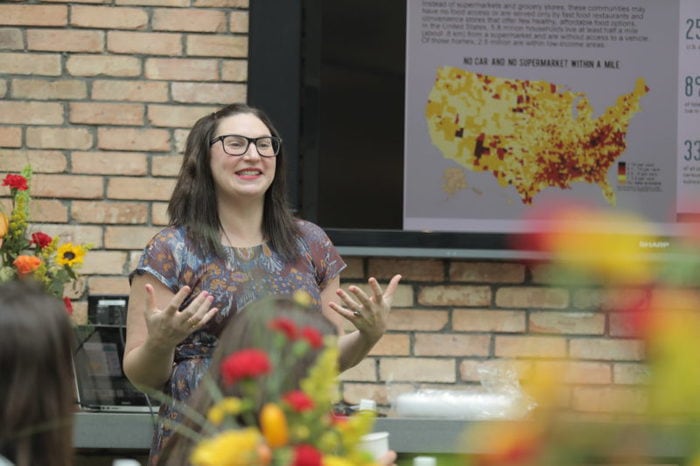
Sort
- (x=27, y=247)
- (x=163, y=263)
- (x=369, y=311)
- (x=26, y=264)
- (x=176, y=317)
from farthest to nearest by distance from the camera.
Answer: (x=27, y=247) → (x=26, y=264) → (x=163, y=263) → (x=369, y=311) → (x=176, y=317)

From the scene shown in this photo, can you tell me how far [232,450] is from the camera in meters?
0.83

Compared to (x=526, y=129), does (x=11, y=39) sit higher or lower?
higher

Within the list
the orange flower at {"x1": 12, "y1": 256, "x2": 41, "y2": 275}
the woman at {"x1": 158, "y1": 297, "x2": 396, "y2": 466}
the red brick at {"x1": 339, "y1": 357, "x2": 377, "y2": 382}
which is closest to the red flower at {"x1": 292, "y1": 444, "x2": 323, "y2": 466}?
the woman at {"x1": 158, "y1": 297, "x2": 396, "y2": 466}

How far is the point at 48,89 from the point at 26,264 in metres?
0.89

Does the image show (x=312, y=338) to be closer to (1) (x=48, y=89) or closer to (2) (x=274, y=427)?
(2) (x=274, y=427)

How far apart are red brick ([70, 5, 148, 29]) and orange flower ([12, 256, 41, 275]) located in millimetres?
1003

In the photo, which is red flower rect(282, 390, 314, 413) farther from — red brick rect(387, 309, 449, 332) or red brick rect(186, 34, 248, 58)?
red brick rect(186, 34, 248, 58)

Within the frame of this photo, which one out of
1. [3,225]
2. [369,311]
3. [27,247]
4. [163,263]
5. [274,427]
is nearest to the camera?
[274,427]

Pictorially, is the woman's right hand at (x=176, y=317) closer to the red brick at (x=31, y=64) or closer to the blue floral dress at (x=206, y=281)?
the blue floral dress at (x=206, y=281)

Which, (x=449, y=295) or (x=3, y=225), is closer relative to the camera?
(x=3, y=225)

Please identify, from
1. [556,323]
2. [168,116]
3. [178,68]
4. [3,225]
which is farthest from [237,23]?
[556,323]

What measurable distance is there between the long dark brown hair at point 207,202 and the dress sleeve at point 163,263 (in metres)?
0.07

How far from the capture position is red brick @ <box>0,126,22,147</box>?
3.92 meters

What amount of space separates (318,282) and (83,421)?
0.84m
